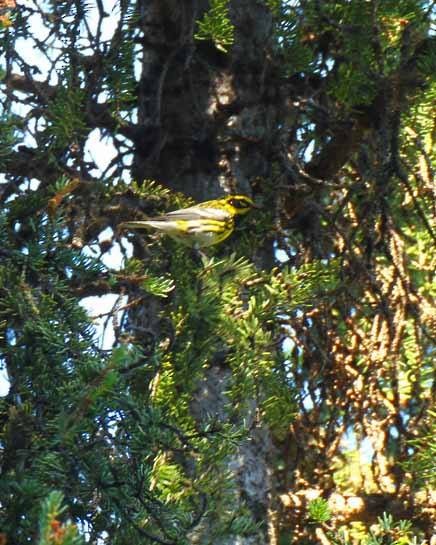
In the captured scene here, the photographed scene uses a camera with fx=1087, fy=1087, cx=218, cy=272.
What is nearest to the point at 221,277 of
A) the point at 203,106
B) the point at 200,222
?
the point at 200,222

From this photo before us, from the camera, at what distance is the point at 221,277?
114 inches

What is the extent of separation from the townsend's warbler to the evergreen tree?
5 cm

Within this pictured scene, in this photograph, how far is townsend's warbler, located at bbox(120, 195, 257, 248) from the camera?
11.3ft

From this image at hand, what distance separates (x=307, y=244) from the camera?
4.21 metres

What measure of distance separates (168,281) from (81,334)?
1.37ft

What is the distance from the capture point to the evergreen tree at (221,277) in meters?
2.36

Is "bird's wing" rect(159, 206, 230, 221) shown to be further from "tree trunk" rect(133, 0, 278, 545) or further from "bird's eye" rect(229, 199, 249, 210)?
"tree trunk" rect(133, 0, 278, 545)

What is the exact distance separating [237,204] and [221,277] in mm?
862

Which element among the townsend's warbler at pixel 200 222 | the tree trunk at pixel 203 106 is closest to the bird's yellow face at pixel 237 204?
the townsend's warbler at pixel 200 222

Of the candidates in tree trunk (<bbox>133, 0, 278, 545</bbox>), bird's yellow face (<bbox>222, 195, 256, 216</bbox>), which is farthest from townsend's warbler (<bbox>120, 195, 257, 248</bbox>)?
tree trunk (<bbox>133, 0, 278, 545</bbox>)

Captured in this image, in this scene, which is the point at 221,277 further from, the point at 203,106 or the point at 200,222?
the point at 203,106

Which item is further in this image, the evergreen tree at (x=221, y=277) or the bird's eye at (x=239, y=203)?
the bird's eye at (x=239, y=203)

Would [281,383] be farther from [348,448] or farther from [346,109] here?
[348,448]

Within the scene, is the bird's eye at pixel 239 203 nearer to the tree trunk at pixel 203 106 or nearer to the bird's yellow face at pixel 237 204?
the bird's yellow face at pixel 237 204
